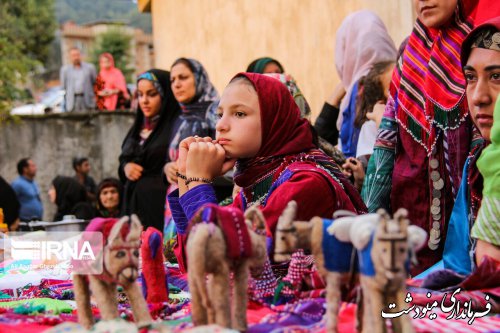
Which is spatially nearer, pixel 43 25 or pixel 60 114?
pixel 60 114

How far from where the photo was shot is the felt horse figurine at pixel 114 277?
182 centimetres

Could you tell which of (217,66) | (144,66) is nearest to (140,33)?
(144,66)

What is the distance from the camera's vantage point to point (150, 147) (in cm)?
604

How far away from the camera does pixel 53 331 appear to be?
6.01 feet

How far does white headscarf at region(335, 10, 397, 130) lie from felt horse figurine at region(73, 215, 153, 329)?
3153 mm

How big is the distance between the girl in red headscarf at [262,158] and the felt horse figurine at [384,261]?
3.18 ft

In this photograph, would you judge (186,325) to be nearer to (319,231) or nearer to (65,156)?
(319,231)

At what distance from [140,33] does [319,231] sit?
149ft

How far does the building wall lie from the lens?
24.0 feet

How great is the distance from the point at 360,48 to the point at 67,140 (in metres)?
9.66

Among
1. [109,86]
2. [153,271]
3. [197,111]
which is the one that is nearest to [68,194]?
[197,111]

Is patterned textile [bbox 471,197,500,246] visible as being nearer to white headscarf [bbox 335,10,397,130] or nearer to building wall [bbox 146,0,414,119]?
white headscarf [bbox 335,10,397,130]

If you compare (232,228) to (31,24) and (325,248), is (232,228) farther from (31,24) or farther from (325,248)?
(31,24)

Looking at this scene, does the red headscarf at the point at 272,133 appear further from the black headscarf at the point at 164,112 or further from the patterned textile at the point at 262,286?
the black headscarf at the point at 164,112
